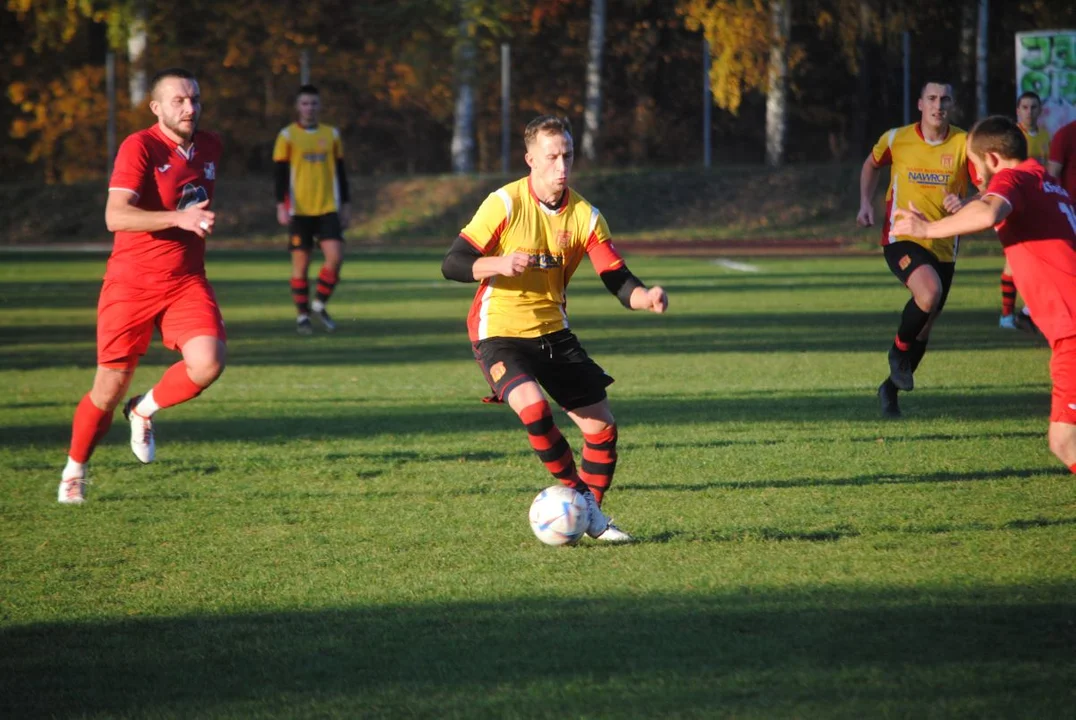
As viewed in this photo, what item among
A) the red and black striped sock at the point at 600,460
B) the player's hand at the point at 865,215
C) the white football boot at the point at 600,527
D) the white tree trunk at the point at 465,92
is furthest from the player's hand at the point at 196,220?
the white tree trunk at the point at 465,92

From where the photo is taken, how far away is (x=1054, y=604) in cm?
487

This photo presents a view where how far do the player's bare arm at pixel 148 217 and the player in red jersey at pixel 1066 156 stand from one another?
6235 millimetres

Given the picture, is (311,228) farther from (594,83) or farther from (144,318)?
(594,83)

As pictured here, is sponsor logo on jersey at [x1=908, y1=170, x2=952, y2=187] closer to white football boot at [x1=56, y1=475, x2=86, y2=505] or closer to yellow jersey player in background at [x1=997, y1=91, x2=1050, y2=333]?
yellow jersey player in background at [x1=997, y1=91, x2=1050, y2=333]

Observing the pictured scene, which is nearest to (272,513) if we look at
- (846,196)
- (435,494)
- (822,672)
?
(435,494)

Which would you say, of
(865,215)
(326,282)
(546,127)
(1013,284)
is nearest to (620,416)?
(865,215)

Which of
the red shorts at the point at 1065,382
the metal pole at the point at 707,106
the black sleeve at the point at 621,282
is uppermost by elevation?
the metal pole at the point at 707,106

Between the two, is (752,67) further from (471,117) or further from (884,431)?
(884,431)

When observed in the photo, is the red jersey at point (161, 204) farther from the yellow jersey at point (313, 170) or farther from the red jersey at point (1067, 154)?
the yellow jersey at point (313, 170)

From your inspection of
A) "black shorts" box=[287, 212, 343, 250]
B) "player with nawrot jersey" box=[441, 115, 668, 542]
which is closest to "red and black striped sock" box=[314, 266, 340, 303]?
"black shorts" box=[287, 212, 343, 250]

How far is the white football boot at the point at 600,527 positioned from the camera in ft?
19.3

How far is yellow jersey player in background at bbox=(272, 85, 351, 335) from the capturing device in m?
14.9

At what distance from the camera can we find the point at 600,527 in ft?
19.4

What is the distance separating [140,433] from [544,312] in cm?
254
